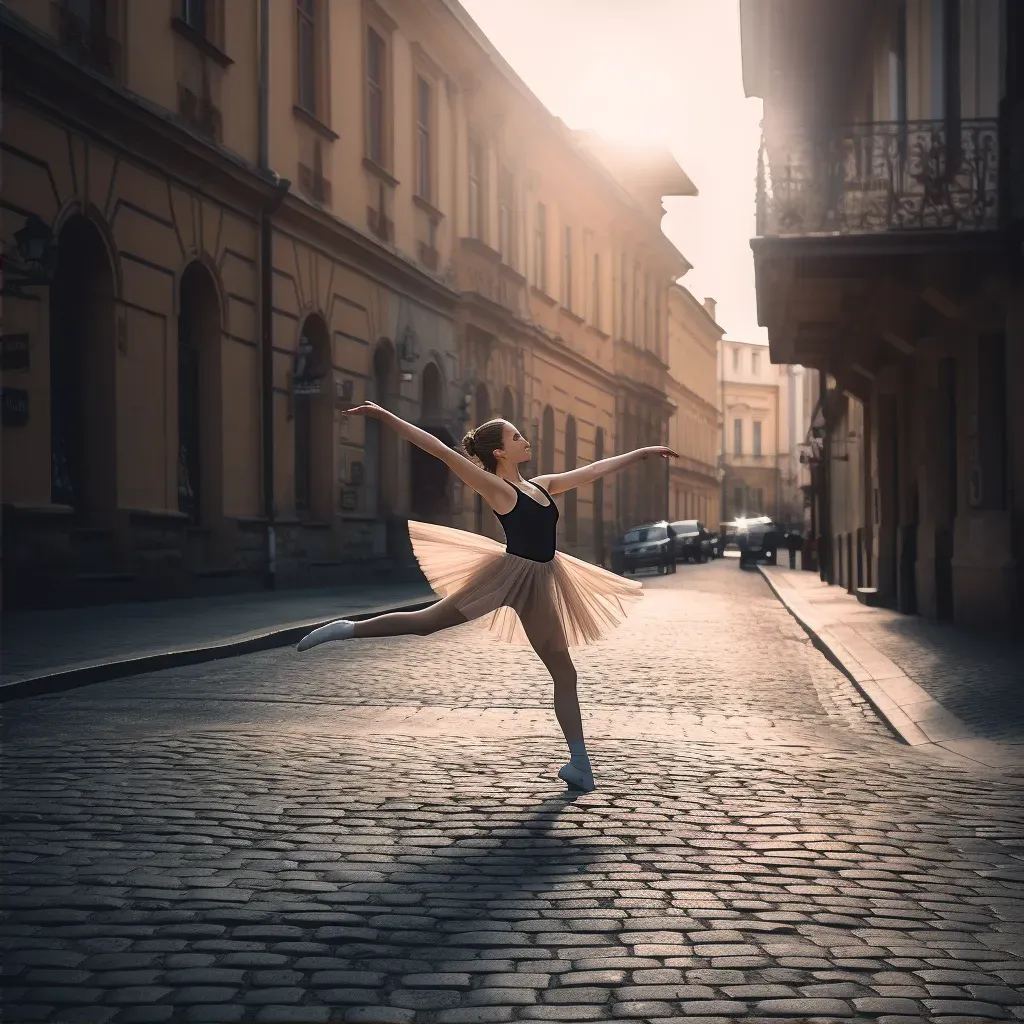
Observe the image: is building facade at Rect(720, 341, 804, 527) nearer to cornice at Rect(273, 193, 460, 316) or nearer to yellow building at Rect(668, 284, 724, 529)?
A: yellow building at Rect(668, 284, 724, 529)

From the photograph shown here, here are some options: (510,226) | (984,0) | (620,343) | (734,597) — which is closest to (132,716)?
(984,0)

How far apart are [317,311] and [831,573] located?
12758mm

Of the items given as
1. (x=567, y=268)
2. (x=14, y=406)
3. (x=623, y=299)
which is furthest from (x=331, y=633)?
(x=623, y=299)

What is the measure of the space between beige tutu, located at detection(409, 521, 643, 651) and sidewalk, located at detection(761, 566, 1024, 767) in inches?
86.4

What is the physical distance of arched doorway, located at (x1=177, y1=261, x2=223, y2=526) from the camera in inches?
805

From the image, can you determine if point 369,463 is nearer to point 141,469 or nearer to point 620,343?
point 141,469

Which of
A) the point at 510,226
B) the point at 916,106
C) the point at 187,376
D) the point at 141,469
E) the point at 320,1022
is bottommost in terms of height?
the point at 320,1022

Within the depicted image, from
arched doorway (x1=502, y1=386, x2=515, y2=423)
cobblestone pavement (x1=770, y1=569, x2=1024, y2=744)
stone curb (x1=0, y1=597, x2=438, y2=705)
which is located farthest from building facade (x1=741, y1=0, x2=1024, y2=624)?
arched doorway (x1=502, y1=386, x2=515, y2=423)

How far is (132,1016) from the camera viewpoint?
3611 millimetres

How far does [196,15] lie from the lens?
20.3 m

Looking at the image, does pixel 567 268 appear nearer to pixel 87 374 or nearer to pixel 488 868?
pixel 87 374

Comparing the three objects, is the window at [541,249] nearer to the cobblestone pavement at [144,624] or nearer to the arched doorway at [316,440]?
the arched doorway at [316,440]

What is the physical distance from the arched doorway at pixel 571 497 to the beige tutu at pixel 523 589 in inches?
1362

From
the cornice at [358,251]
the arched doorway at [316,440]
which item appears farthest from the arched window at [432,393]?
the arched doorway at [316,440]
